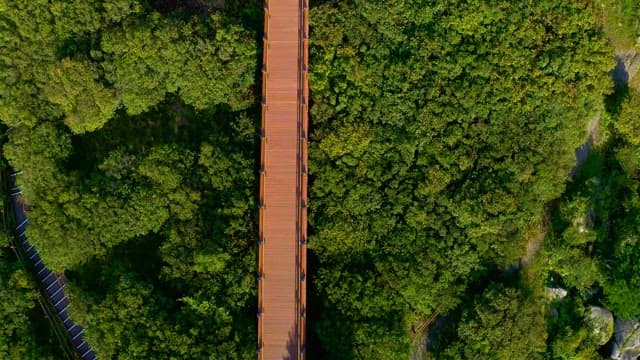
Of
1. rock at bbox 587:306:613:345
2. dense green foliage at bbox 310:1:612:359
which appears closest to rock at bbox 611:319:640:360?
rock at bbox 587:306:613:345

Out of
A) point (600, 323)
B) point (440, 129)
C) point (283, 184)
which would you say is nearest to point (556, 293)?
point (600, 323)

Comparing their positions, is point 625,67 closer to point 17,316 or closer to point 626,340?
point 626,340

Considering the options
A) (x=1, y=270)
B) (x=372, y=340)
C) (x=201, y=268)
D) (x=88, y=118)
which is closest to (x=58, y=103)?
(x=88, y=118)

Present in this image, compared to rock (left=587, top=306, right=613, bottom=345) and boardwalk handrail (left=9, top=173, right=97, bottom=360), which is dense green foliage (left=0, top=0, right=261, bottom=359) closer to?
boardwalk handrail (left=9, top=173, right=97, bottom=360)

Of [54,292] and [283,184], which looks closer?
[283,184]

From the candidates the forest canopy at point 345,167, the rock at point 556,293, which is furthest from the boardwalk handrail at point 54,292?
the rock at point 556,293

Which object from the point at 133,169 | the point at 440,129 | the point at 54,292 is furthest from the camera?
the point at 54,292

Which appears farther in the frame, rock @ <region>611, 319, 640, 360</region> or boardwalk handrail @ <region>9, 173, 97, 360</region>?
rock @ <region>611, 319, 640, 360</region>
